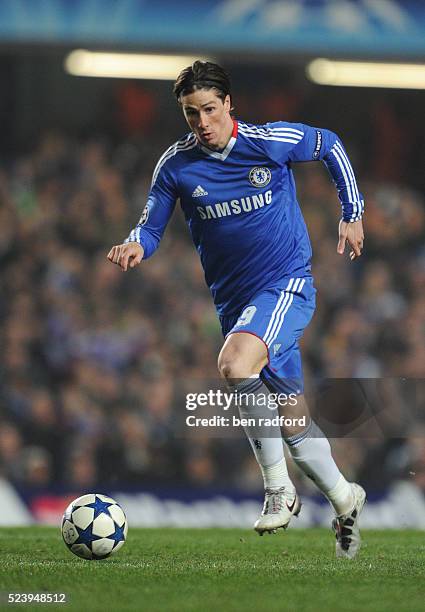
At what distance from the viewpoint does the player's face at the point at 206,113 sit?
219 inches

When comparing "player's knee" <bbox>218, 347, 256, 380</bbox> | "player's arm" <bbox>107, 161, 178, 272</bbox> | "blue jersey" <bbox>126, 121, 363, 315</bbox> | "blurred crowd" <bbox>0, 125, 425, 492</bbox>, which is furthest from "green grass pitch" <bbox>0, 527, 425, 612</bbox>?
"blurred crowd" <bbox>0, 125, 425, 492</bbox>

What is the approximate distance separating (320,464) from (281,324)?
2.41 ft

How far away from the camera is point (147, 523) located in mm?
9992

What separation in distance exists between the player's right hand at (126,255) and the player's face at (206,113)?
0.66 meters

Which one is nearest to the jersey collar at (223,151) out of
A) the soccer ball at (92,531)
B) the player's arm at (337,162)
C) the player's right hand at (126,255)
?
the player's arm at (337,162)

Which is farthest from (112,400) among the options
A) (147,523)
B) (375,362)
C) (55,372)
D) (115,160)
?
(115,160)

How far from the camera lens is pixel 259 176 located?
232 inches

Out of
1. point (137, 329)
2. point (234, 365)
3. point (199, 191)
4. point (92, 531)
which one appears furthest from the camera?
point (137, 329)

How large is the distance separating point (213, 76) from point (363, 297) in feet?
24.5

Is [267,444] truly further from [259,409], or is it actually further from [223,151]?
[223,151]

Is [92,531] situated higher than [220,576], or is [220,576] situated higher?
[92,531]

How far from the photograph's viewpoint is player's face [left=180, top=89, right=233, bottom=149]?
5574mm

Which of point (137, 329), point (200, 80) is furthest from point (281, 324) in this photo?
point (137, 329)

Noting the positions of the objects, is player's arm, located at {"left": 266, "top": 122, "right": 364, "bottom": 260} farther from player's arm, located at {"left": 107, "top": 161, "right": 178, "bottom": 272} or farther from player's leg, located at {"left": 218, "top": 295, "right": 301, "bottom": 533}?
player's arm, located at {"left": 107, "top": 161, "right": 178, "bottom": 272}
